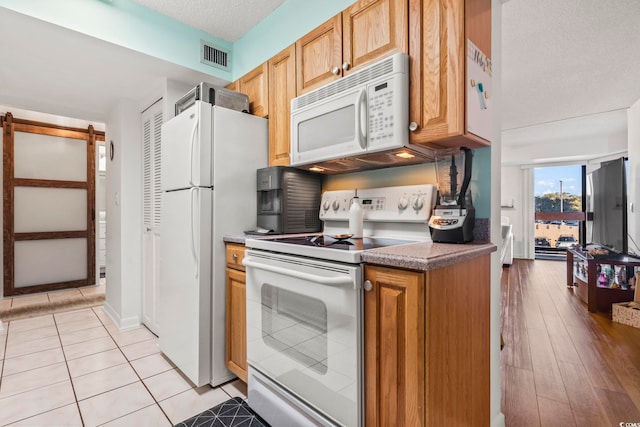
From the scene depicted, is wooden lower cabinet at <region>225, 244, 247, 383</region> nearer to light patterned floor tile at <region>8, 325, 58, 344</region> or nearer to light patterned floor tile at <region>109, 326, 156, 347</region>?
light patterned floor tile at <region>109, 326, 156, 347</region>


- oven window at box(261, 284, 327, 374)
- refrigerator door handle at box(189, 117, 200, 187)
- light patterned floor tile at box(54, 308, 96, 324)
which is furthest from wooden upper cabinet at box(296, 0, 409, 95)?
light patterned floor tile at box(54, 308, 96, 324)

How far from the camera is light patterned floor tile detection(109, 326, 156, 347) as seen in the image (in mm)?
2666

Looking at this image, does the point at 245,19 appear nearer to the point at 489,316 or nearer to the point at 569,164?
the point at 489,316

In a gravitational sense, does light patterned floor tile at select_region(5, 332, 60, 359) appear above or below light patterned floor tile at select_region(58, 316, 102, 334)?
above

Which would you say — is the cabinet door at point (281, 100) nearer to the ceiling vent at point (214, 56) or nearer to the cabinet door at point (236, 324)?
the ceiling vent at point (214, 56)

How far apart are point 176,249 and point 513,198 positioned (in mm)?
7079

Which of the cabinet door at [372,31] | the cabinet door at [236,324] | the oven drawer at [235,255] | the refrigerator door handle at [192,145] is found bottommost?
the cabinet door at [236,324]

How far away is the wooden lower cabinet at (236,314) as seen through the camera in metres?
1.83

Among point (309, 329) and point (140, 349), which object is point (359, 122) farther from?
point (140, 349)

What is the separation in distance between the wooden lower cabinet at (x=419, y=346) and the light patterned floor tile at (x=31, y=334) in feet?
10.1

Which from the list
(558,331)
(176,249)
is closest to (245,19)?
(176,249)

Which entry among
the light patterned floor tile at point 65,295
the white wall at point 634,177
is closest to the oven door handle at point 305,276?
the light patterned floor tile at point 65,295

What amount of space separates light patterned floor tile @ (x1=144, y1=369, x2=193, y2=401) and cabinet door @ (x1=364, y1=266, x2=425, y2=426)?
1327mm

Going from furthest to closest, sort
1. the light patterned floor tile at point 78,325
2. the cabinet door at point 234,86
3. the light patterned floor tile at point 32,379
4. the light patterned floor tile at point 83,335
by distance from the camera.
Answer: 1. the light patterned floor tile at point 78,325
2. the light patterned floor tile at point 83,335
3. the cabinet door at point 234,86
4. the light patterned floor tile at point 32,379
